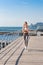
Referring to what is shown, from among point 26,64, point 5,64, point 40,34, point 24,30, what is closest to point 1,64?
point 5,64

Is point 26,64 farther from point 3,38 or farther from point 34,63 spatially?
point 3,38

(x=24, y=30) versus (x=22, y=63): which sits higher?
(x=24, y=30)

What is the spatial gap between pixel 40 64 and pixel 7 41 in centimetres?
1781

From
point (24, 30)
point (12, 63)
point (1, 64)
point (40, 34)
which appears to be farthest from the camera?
point (40, 34)

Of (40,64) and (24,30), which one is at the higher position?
(24,30)

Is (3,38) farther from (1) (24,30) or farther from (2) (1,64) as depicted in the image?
(2) (1,64)

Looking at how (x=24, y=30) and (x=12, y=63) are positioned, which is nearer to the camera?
(x=12, y=63)

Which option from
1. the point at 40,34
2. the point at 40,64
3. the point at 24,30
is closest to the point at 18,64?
the point at 40,64

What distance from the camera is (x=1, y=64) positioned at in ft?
30.5

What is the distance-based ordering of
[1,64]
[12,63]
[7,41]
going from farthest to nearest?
[7,41]
[12,63]
[1,64]

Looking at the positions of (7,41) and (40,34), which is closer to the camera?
(7,41)

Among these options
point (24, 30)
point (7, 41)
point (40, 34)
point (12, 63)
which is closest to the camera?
point (12, 63)

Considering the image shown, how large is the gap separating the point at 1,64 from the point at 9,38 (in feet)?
61.7

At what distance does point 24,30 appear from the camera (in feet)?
47.4
